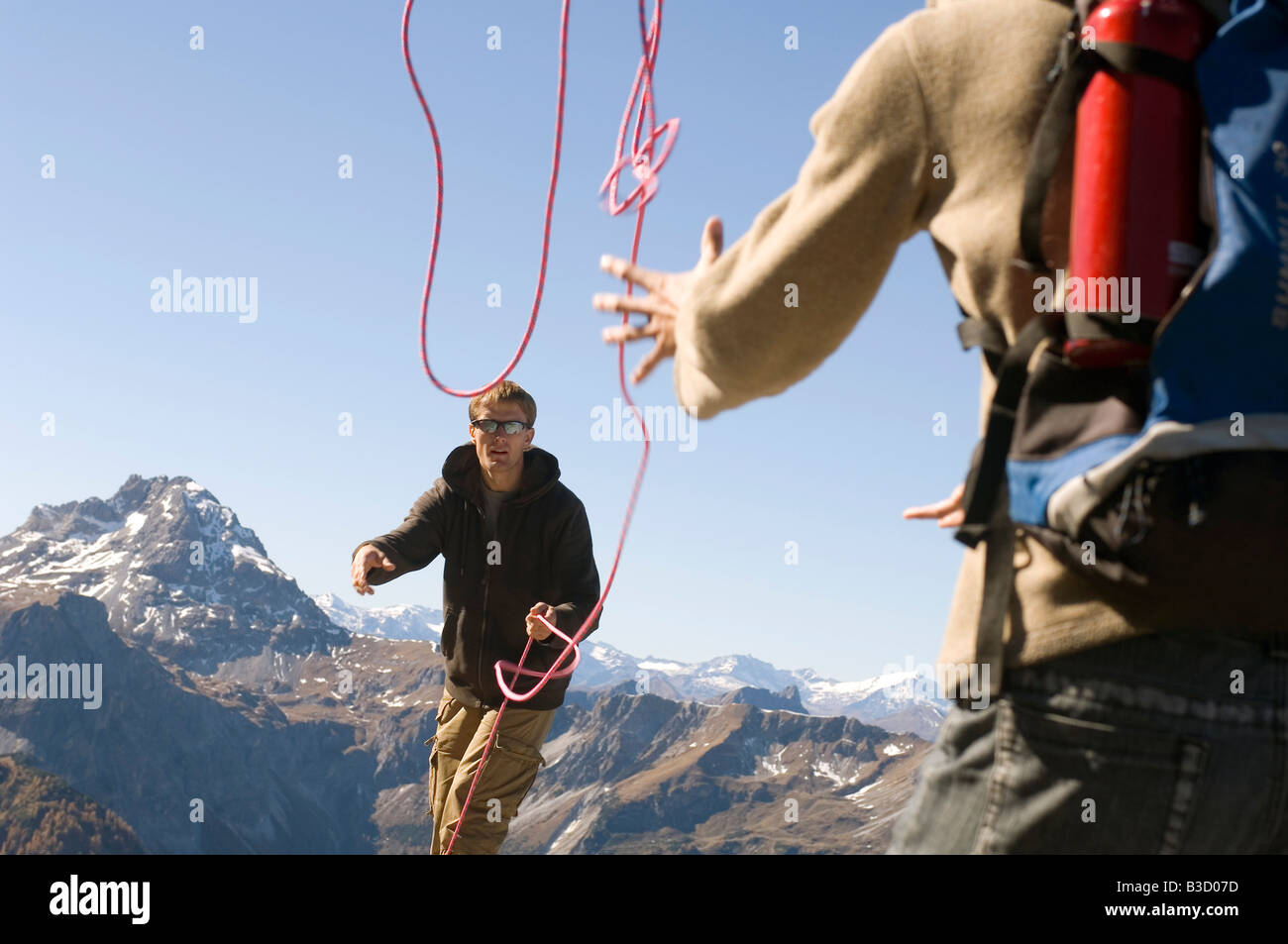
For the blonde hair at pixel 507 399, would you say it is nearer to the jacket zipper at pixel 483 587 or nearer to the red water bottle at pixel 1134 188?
the jacket zipper at pixel 483 587

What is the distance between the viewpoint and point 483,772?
792 cm

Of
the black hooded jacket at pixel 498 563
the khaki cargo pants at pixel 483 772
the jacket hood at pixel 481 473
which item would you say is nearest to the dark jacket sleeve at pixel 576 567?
the black hooded jacket at pixel 498 563

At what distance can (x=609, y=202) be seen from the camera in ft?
14.1

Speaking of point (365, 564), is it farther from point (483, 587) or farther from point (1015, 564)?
point (1015, 564)

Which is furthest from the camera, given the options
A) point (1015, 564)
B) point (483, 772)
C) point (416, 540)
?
point (416, 540)

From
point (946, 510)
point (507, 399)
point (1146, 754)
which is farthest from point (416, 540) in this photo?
point (1146, 754)

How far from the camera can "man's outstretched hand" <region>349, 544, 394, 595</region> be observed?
724cm

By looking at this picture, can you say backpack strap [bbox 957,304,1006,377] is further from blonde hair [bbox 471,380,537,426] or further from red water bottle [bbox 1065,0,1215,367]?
blonde hair [bbox 471,380,537,426]

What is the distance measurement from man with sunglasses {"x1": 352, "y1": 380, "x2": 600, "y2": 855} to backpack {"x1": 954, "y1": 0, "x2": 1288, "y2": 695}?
19.5ft

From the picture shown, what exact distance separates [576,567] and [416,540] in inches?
45.2

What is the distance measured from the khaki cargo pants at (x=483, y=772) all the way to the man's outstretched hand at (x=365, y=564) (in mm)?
1362
